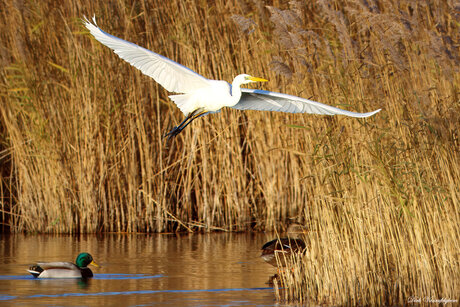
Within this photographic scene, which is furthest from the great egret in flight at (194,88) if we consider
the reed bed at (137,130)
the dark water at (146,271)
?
the reed bed at (137,130)

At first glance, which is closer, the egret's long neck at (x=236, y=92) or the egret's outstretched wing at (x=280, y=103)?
the egret's outstretched wing at (x=280, y=103)

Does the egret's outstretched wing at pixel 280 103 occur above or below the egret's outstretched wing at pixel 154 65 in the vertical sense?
below

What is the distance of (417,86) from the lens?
6.36 metres

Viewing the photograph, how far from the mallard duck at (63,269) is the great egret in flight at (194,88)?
1.80m

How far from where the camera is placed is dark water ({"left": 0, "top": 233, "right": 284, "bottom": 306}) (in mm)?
6125

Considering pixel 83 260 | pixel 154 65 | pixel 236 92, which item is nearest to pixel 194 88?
pixel 154 65

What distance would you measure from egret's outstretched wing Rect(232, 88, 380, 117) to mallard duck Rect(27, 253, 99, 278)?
2076 mm

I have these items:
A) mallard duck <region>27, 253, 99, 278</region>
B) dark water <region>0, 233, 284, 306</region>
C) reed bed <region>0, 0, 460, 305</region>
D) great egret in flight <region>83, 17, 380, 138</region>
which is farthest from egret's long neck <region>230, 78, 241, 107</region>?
mallard duck <region>27, 253, 99, 278</region>

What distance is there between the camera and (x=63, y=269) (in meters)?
7.42

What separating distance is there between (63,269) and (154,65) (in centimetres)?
221

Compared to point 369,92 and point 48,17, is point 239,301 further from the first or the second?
point 48,17

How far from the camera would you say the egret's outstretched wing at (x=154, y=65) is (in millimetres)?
6184

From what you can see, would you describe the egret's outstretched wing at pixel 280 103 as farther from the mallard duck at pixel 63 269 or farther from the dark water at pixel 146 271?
the mallard duck at pixel 63 269

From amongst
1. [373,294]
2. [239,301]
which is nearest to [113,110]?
[239,301]
